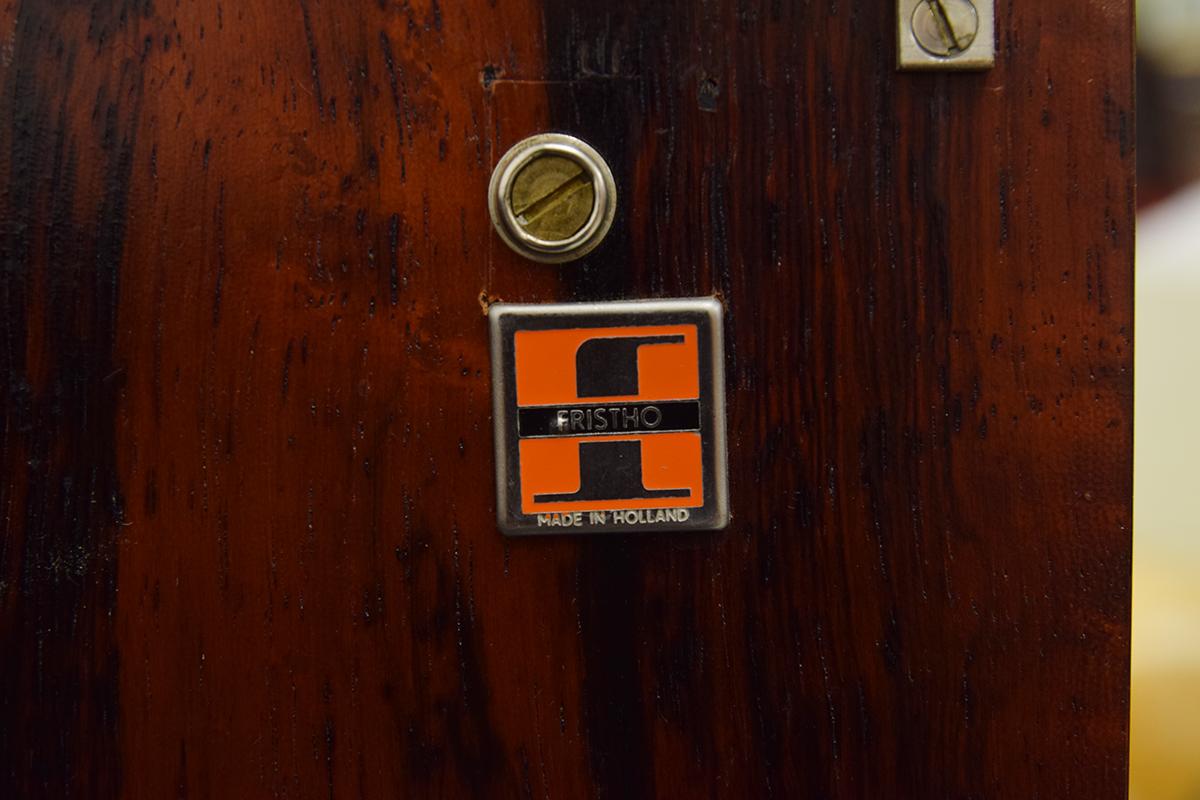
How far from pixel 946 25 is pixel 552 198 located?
0.68ft

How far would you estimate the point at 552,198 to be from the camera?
1.32 ft

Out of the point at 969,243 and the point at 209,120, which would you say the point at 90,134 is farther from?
the point at 969,243

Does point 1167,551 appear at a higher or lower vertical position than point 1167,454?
lower

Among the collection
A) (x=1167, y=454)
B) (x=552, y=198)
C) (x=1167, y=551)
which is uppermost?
(x=552, y=198)

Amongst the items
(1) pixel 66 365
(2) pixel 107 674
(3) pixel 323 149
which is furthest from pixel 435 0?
(2) pixel 107 674

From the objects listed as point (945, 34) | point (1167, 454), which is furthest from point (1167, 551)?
point (945, 34)

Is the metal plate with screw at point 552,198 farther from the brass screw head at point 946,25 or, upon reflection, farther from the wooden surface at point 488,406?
the brass screw head at point 946,25

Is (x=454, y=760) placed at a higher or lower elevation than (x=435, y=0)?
lower

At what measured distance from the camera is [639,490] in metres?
0.41

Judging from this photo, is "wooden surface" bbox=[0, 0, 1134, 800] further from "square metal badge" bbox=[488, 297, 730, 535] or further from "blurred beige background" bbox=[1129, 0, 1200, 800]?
"blurred beige background" bbox=[1129, 0, 1200, 800]

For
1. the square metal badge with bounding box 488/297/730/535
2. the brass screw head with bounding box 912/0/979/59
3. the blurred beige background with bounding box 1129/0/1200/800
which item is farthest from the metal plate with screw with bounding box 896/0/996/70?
the blurred beige background with bounding box 1129/0/1200/800

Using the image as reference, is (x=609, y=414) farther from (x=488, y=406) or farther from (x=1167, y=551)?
(x=1167, y=551)

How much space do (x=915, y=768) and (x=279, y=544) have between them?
0.34 meters

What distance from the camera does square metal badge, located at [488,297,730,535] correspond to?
0.40 m
